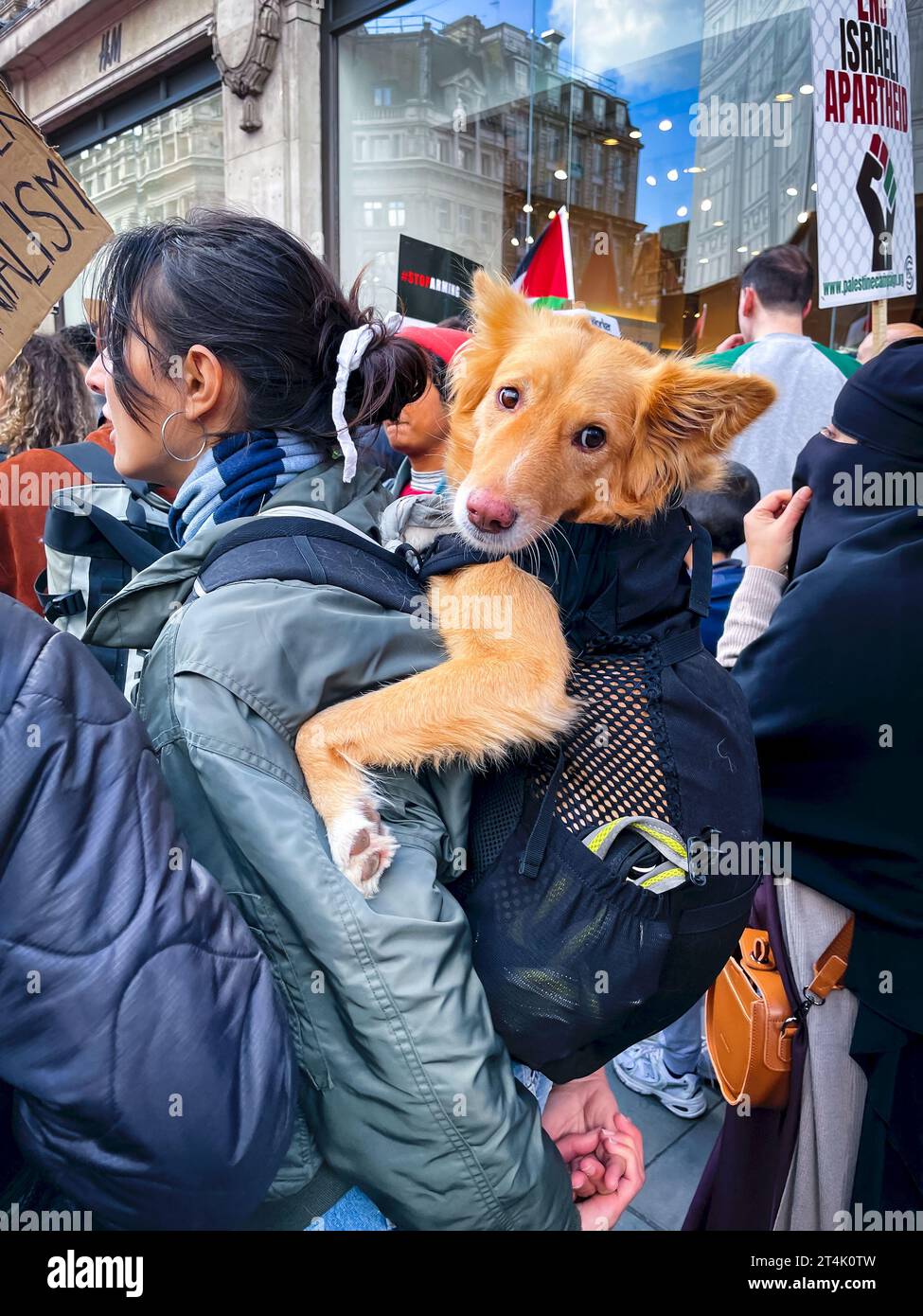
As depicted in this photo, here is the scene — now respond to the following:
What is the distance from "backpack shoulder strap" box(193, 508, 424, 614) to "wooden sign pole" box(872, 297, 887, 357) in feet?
8.05

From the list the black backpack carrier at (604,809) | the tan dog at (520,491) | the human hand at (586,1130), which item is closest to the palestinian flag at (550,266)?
the tan dog at (520,491)

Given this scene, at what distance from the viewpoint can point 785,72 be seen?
6.36 m

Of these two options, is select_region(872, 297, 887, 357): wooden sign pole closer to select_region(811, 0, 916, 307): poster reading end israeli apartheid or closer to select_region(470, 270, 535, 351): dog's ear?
select_region(811, 0, 916, 307): poster reading end israeli apartheid

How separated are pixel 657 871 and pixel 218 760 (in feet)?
2.33

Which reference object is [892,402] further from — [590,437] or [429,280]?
[429,280]

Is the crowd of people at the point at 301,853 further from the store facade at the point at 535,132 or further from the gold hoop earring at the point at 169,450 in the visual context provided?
the store facade at the point at 535,132

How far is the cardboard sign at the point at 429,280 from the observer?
502cm

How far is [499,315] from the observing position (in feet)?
6.20

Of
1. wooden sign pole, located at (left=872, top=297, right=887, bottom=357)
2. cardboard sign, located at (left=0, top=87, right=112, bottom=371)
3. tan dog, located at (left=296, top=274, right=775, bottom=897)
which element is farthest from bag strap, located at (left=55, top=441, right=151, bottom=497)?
wooden sign pole, located at (left=872, top=297, right=887, bottom=357)

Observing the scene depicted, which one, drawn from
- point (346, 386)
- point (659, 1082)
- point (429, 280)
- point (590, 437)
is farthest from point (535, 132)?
point (659, 1082)

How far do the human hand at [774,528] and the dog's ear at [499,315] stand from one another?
96cm

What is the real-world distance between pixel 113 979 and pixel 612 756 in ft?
2.71

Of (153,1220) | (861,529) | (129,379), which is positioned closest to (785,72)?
(861,529)
